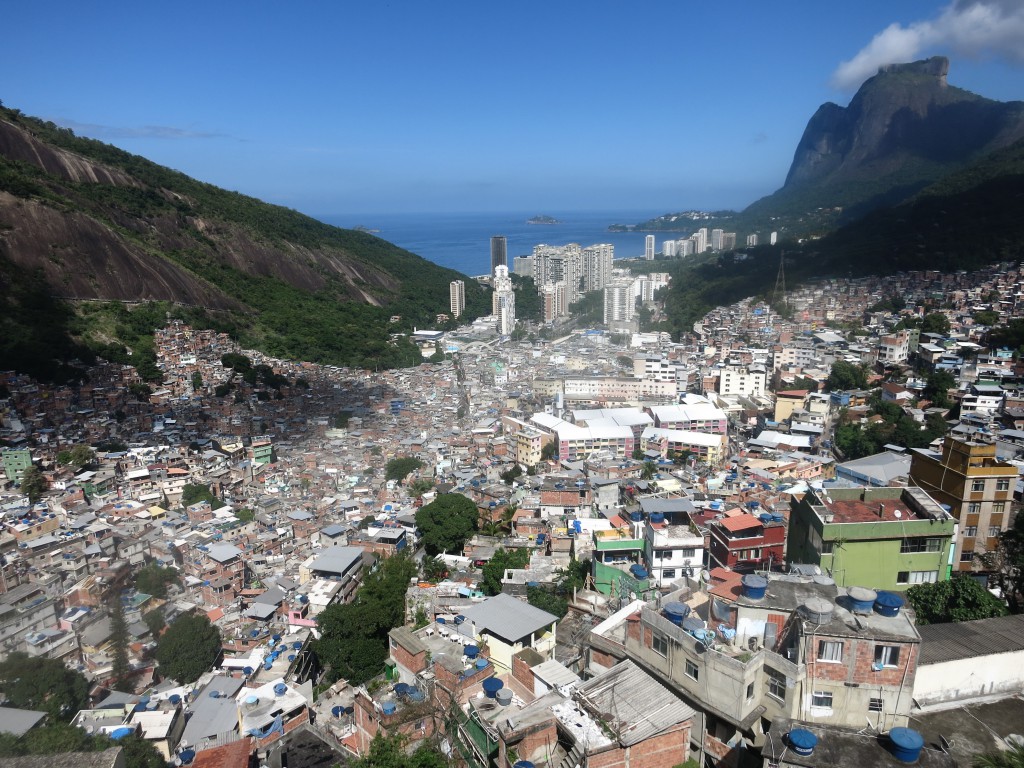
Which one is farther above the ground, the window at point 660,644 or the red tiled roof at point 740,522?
the window at point 660,644

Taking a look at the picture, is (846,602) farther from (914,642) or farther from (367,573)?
(367,573)

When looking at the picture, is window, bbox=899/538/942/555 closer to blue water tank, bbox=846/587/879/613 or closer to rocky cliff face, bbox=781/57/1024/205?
blue water tank, bbox=846/587/879/613

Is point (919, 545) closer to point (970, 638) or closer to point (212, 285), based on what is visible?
point (970, 638)

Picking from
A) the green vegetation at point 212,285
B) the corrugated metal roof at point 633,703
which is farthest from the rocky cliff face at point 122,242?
the corrugated metal roof at point 633,703

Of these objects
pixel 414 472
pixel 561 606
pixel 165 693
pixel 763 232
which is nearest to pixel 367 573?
pixel 165 693

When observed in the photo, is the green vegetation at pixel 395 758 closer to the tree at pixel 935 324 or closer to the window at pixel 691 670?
the window at pixel 691 670

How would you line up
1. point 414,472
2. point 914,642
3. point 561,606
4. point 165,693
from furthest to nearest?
point 414,472 → point 165,693 → point 561,606 → point 914,642
